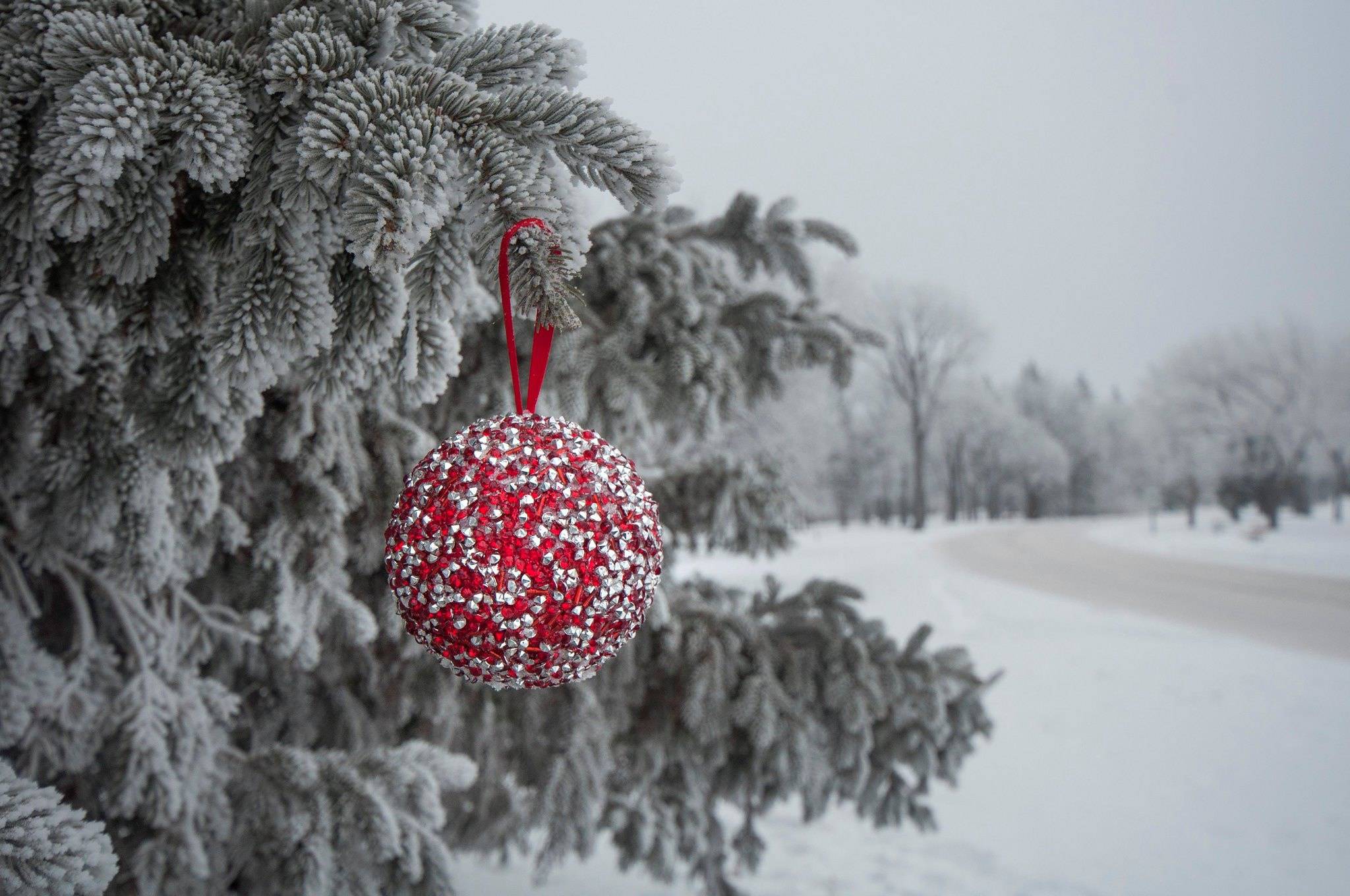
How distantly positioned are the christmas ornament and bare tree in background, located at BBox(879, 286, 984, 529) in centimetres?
3131

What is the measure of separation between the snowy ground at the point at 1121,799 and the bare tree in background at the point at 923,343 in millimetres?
23176

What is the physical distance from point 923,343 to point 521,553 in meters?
33.4

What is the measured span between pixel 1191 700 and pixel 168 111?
8.49m

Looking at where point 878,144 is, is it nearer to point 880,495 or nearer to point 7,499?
point 7,499

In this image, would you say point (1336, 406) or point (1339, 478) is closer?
point (1339, 478)

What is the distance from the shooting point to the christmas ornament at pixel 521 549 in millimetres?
919

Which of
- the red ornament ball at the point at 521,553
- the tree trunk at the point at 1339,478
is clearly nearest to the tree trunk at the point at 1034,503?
the tree trunk at the point at 1339,478

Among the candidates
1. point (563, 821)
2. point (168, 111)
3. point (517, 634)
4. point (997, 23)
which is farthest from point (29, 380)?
point (997, 23)

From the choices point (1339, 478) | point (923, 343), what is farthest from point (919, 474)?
point (1339, 478)

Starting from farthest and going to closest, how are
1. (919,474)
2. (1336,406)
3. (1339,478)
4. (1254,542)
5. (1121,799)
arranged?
(1336,406), (1339,478), (919,474), (1254,542), (1121,799)

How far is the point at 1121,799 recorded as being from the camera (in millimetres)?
5164

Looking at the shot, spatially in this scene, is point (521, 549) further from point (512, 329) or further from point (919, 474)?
point (919, 474)

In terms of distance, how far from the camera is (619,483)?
0.99 m

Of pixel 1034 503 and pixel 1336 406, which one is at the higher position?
pixel 1336 406
